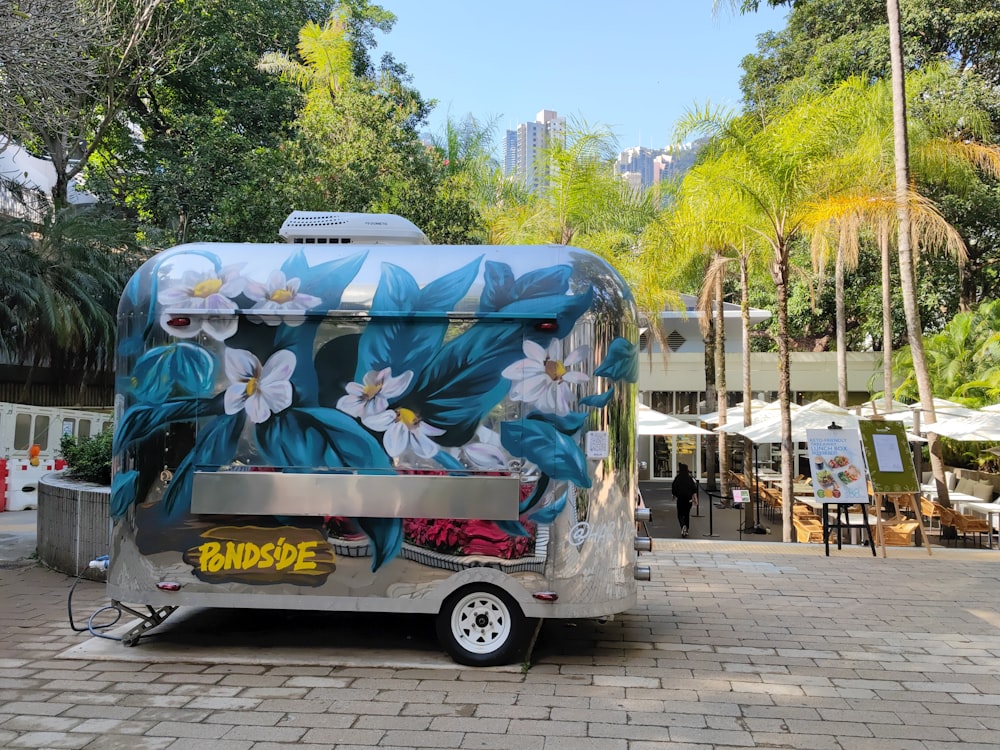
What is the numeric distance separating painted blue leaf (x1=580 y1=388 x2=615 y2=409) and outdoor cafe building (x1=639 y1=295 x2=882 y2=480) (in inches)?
958

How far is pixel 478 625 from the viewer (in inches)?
261

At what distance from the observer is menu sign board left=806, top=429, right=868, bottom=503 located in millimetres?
12297

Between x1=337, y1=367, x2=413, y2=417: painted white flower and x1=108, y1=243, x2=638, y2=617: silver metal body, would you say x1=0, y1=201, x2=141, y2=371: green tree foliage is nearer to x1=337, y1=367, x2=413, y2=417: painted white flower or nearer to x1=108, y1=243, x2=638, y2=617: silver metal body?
x1=108, y1=243, x2=638, y2=617: silver metal body

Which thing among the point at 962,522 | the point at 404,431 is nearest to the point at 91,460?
the point at 404,431

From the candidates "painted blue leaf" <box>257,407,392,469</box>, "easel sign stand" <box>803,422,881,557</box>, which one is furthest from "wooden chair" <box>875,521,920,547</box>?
"painted blue leaf" <box>257,407,392,469</box>

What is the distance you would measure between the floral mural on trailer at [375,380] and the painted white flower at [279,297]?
0.03 feet

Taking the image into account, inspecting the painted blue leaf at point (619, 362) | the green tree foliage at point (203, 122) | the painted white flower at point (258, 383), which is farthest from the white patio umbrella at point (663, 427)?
the painted white flower at point (258, 383)

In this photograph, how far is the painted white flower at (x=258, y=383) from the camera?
6.67 m

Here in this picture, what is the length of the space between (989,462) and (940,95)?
9.62m

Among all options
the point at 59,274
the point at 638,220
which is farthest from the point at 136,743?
the point at 59,274

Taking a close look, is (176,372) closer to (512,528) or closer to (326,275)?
(326,275)

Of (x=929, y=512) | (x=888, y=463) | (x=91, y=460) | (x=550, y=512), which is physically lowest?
(x=929, y=512)

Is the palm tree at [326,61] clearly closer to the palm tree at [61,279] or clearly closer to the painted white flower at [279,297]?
the palm tree at [61,279]

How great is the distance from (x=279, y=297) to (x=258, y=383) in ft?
2.18
